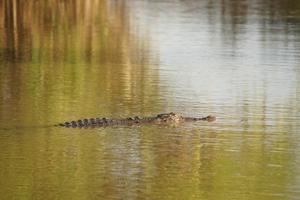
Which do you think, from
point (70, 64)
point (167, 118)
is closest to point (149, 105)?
point (167, 118)

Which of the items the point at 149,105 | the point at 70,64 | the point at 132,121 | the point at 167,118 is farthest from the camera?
the point at 70,64

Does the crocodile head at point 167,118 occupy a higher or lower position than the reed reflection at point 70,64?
lower

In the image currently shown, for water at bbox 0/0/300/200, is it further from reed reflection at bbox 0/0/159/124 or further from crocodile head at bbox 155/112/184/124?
crocodile head at bbox 155/112/184/124

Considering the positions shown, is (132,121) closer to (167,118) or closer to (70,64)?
(167,118)

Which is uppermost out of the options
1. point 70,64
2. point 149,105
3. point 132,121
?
point 70,64

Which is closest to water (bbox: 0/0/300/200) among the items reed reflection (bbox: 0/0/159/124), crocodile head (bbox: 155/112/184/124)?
reed reflection (bbox: 0/0/159/124)

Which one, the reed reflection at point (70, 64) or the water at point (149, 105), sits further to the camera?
the reed reflection at point (70, 64)

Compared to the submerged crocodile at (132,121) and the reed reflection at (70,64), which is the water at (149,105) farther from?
the submerged crocodile at (132,121)

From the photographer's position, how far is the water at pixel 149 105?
15719mm

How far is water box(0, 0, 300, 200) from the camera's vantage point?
619 inches

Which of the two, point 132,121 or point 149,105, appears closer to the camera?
point 132,121

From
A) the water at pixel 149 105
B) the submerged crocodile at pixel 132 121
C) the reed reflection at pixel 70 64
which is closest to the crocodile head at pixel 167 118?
the submerged crocodile at pixel 132 121

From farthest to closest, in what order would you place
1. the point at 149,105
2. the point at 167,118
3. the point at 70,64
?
the point at 70,64
the point at 149,105
the point at 167,118

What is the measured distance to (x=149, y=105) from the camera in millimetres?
22719
